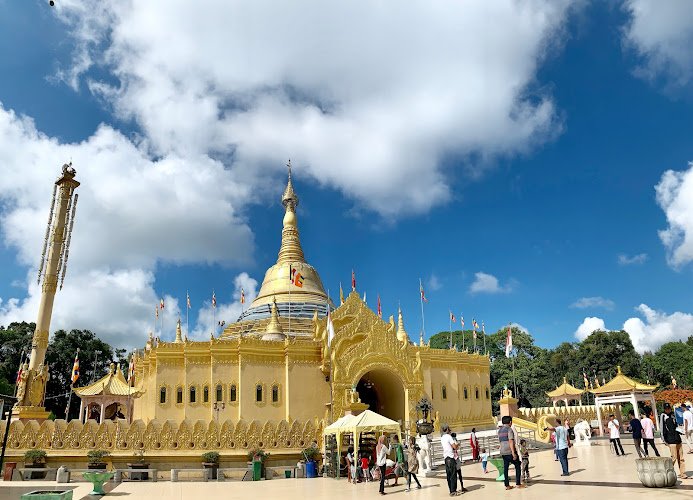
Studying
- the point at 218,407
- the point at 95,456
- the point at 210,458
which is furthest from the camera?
the point at 218,407

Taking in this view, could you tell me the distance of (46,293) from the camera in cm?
3122

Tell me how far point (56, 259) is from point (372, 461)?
72.2 feet

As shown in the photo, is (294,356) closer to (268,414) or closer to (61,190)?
(268,414)

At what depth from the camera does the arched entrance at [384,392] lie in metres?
34.2

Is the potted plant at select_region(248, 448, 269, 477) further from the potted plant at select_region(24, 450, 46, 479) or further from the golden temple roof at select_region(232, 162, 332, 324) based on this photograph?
the golden temple roof at select_region(232, 162, 332, 324)

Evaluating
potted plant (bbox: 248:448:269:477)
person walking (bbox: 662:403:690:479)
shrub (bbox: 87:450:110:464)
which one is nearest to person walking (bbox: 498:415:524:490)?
person walking (bbox: 662:403:690:479)

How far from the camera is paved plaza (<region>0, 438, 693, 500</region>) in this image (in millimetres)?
13383

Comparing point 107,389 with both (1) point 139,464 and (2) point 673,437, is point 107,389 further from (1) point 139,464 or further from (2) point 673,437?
(2) point 673,437

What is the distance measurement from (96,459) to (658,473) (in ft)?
76.7

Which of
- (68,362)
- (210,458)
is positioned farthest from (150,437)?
(68,362)

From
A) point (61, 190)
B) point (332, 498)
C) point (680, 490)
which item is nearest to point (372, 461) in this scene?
point (332, 498)

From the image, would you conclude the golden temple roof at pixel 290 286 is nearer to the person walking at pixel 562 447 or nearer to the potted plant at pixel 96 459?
the potted plant at pixel 96 459

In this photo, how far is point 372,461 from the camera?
22.7 metres

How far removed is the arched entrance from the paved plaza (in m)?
10.7
